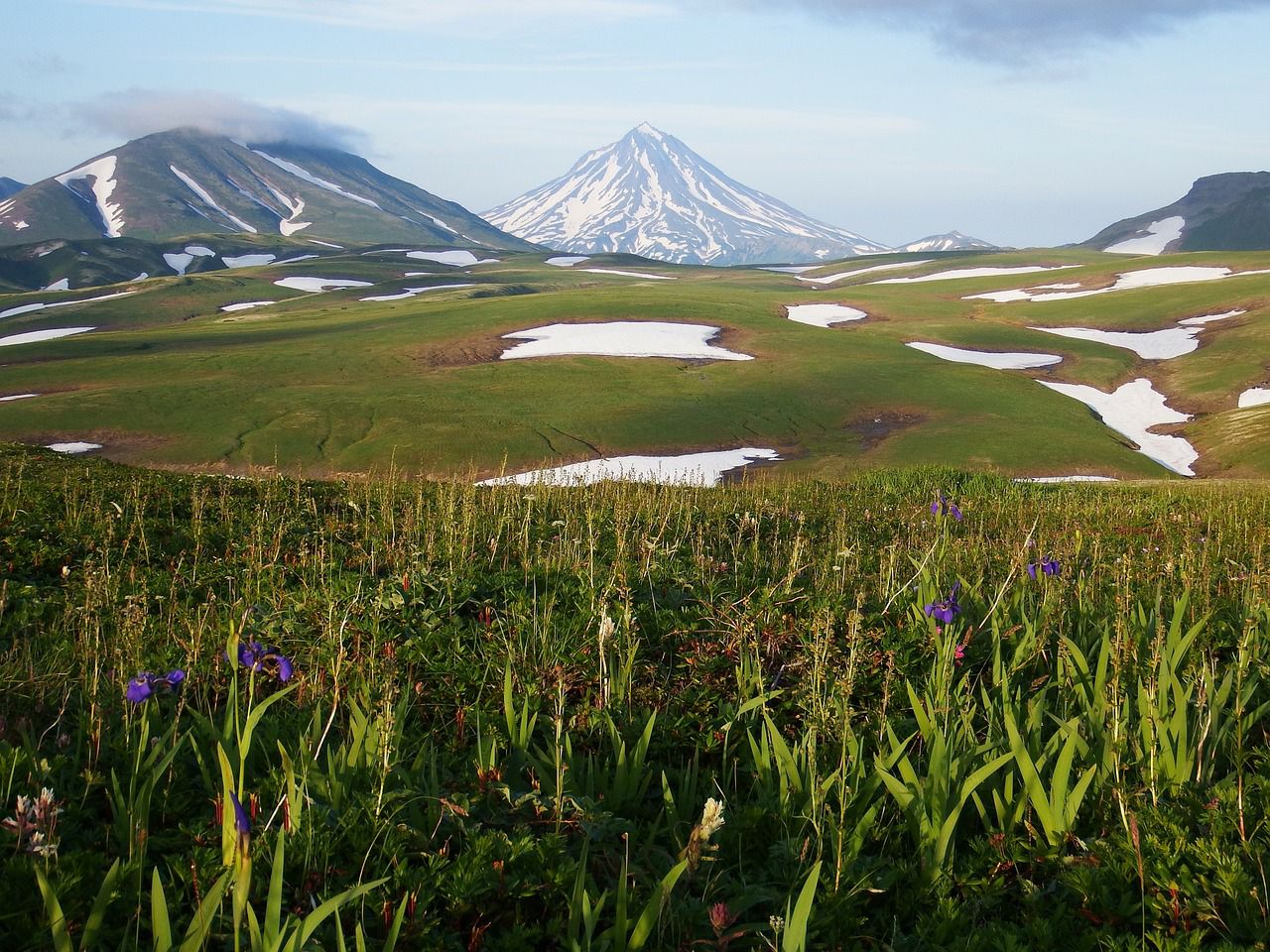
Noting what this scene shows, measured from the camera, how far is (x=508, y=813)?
424 centimetres

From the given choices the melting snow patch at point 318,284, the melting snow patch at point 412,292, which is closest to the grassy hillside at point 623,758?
the melting snow patch at point 412,292

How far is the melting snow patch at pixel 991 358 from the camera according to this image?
2360 inches

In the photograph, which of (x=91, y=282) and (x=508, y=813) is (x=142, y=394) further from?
(x=91, y=282)

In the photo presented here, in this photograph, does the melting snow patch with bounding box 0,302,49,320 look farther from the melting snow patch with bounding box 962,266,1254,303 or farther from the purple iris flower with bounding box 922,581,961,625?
the purple iris flower with bounding box 922,581,961,625

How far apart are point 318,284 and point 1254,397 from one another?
115 m

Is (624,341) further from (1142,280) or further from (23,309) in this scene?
(23,309)

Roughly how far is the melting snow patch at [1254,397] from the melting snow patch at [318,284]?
104 metres

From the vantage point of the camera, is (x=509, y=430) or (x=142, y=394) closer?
(x=509, y=430)

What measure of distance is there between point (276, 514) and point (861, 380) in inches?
1625

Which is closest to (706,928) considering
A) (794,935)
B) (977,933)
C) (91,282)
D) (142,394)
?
(794,935)

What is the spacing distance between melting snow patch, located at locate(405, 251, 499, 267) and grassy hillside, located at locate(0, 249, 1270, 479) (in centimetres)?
10426

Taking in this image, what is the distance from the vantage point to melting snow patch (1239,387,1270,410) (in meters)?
48.3

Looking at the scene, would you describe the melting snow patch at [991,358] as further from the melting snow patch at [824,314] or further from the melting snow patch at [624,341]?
the melting snow patch at [824,314]

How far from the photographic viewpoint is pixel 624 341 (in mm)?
61719
